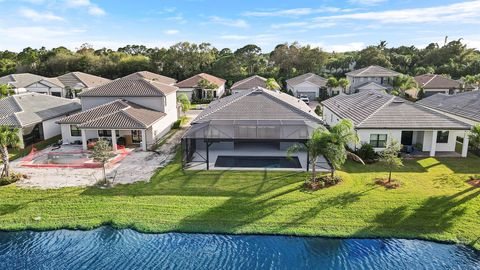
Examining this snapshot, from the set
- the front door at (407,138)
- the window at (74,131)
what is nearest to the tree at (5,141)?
the window at (74,131)

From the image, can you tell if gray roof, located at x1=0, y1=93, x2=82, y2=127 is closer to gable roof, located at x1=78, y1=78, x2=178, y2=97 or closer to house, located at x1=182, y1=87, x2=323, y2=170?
gable roof, located at x1=78, y1=78, x2=178, y2=97

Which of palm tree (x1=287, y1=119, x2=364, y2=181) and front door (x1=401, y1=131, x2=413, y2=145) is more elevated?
palm tree (x1=287, y1=119, x2=364, y2=181)

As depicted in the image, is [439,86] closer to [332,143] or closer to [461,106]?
[461,106]

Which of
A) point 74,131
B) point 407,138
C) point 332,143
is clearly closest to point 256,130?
point 332,143

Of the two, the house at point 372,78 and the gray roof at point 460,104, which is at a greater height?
the house at point 372,78

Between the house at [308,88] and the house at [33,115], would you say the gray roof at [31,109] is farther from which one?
the house at [308,88]

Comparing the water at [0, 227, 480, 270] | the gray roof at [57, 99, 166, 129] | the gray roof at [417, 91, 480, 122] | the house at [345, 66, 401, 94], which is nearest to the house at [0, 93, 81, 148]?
the gray roof at [57, 99, 166, 129]

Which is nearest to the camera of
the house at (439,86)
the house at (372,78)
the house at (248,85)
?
the house at (439,86)
